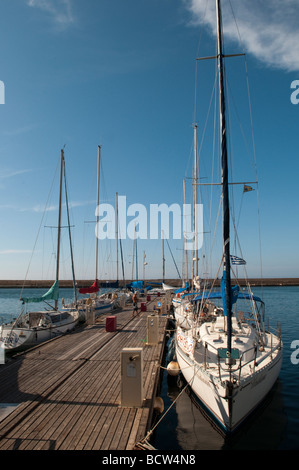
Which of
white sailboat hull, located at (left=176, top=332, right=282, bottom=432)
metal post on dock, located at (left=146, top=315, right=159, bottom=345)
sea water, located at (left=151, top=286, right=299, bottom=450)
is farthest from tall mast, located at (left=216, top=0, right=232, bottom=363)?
A: metal post on dock, located at (left=146, top=315, right=159, bottom=345)

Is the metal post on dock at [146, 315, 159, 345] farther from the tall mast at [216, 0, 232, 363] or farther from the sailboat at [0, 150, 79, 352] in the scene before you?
the tall mast at [216, 0, 232, 363]

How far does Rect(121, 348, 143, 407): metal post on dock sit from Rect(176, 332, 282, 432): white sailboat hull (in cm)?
237

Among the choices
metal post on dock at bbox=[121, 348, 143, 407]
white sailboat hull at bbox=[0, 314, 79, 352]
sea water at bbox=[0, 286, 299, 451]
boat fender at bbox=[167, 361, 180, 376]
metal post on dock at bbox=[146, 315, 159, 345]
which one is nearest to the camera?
metal post on dock at bbox=[121, 348, 143, 407]

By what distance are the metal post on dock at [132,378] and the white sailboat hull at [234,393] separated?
2.37m

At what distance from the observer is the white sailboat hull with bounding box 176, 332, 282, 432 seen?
27.5 feet

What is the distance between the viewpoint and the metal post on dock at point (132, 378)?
8.31 metres

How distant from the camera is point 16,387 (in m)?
9.98

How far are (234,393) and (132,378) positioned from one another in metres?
2.98

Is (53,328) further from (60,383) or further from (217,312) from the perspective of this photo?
(217,312)

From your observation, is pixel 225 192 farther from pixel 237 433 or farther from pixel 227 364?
pixel 237 433

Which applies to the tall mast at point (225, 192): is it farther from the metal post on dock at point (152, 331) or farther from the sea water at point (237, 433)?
the metal post on dock at point (152, 331)

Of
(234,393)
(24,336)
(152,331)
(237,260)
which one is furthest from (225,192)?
(24,336)
